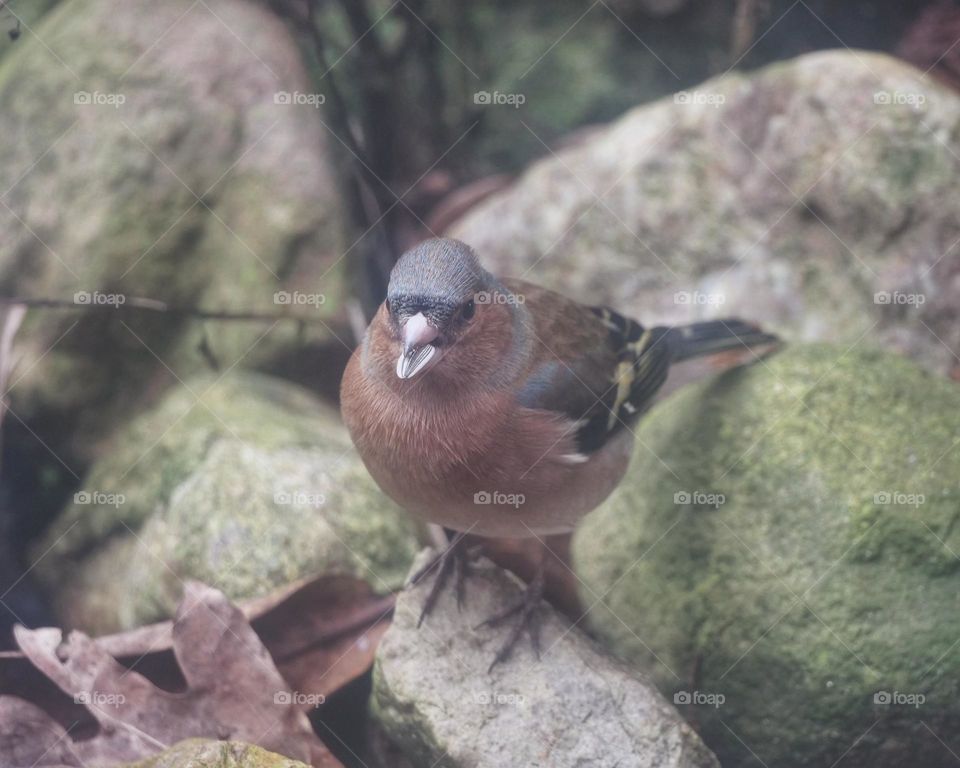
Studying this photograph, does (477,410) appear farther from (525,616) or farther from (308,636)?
(308,636)

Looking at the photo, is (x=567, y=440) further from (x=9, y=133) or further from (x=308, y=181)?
(x=9, y=133)

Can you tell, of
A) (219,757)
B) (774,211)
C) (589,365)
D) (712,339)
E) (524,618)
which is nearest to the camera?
(219,757)

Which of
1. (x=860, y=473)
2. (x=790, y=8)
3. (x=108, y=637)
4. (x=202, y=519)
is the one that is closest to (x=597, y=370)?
(x=860, y=473)

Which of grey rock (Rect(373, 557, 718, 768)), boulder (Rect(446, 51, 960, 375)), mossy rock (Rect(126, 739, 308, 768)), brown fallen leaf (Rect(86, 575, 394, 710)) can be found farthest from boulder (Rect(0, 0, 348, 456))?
mossy rock (Rect(126, 739, 308, 768))

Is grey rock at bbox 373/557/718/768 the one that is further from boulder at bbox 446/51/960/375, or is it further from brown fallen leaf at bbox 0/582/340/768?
boulder at bbox 446/51/960/375

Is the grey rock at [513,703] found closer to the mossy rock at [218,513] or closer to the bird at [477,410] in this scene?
the bird at [477,410]

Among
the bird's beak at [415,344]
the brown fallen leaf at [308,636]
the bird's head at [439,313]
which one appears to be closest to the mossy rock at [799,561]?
the brown fallen leaf at [308,636]

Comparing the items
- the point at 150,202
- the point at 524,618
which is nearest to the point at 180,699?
the point at 524,618
